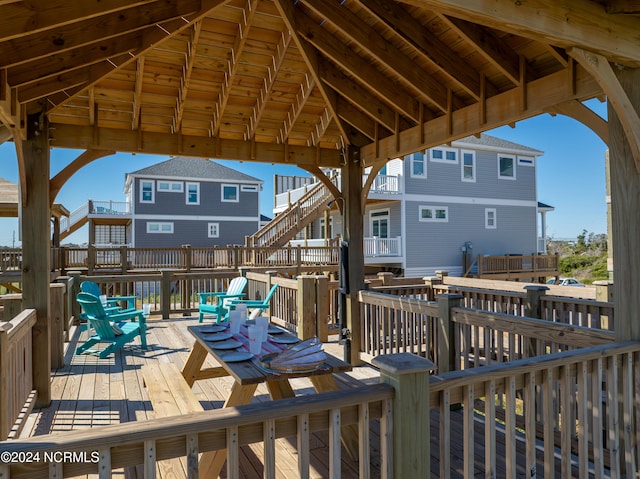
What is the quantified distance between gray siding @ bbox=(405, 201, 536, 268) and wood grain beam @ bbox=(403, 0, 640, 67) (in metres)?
15.7

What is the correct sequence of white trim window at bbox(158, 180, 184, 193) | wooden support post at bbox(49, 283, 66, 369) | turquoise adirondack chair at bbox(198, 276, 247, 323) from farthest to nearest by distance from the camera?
1. white trim window at bbox(158, 180, 184, 193)
2. turquoise adirondack chair at bbox(198, 276, 247, 323)
3. wooden support post at bbox(49, 283, 66, 369)

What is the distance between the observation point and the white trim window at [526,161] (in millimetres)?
20703

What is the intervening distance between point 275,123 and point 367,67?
5.76ft

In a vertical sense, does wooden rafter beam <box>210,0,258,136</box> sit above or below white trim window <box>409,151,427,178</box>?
below

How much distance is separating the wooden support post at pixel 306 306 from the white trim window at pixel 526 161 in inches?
667

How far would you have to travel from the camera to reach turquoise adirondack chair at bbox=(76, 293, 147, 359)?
613cm

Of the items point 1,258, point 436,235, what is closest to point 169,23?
point 1,258

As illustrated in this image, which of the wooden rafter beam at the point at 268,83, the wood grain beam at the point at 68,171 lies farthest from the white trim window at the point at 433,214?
the wood grain beam at the point at 68,171

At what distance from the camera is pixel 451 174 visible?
1941cm

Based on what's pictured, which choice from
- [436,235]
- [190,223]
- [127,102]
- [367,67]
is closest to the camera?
[367,67]

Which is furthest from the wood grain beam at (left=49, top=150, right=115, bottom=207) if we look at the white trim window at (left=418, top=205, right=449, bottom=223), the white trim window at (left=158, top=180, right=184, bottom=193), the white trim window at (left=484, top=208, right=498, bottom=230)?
the white trim window at (left=158, top=180, right=184, bottom=193)

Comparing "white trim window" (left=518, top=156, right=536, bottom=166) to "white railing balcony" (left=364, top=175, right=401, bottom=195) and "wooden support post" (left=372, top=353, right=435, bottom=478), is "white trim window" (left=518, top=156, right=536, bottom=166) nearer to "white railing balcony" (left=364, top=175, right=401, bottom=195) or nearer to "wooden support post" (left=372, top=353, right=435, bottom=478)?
"white railing balcony" (left=364, top=175, right=401, bottom=195)

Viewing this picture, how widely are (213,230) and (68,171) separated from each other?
65.2 feet

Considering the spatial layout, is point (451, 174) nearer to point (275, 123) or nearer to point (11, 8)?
point (275, 123)
